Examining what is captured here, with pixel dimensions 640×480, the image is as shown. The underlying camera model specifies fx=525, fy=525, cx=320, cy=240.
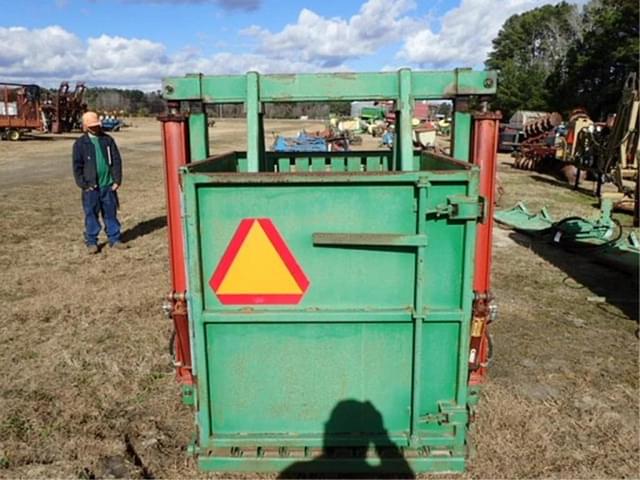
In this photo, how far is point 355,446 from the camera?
2.58 metres

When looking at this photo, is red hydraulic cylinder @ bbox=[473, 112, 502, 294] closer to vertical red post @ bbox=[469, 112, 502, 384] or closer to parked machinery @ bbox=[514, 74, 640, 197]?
vertical red post @ bbox=[469, 112, 502, 384]

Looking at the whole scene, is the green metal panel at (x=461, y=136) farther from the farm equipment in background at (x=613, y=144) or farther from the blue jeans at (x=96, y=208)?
the farm equipment in background at (x=613, y=144)

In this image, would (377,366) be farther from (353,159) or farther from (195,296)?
(353,159)

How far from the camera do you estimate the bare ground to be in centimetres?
293

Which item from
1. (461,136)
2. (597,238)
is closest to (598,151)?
(597,238)

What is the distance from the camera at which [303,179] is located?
7.30 feet

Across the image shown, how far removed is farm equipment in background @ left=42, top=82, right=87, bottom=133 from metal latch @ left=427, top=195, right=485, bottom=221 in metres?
30.3

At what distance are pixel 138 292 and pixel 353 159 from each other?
9.22 feet

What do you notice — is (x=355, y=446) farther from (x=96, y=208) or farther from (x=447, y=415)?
(x=96, y=208)

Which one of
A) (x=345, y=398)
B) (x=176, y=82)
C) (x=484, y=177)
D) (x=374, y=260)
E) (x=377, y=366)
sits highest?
(x=176, y=82)

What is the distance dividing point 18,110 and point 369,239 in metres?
28.5

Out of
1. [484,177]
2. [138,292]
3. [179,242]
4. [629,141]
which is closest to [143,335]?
[138,292]

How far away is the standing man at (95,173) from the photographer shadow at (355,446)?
5.19 meters

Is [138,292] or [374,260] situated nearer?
[374,260]
